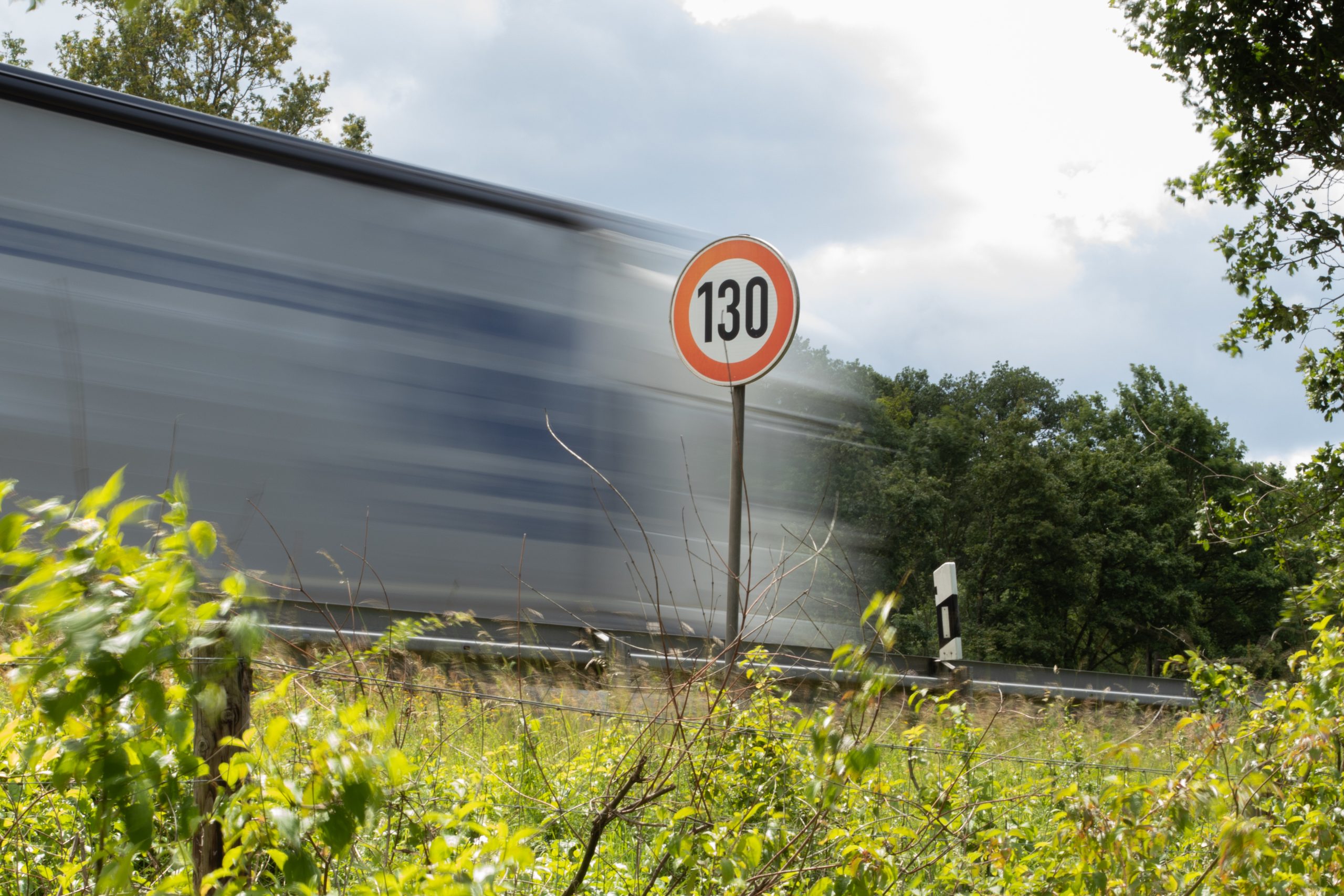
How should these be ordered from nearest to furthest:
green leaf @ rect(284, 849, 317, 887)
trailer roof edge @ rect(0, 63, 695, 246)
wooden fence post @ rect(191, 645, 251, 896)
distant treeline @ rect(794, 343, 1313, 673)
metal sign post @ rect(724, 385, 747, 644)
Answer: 1. green leaf @ rect(284, 849, 317, 887)
2. wooden fence post @ rect(191, 645, 251, 896)
3. metal sign post @ rect(724, 385, 747, 644)
4. trailer roof edge @ rect(0, 63, 695, 246)
5. distant treeline @ rect(794, 343, 1313, 673)

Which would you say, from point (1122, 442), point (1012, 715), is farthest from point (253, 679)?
point (1122, 442)

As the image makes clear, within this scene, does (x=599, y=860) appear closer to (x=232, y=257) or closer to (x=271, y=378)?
(x=271, y=378)

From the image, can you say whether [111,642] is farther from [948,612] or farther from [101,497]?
[948,612]

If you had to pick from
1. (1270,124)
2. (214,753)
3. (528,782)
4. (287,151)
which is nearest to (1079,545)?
(1270,124)

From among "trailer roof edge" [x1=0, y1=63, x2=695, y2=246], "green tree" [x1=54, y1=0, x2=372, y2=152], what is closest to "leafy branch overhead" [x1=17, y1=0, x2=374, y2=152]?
"green tree" [x1=54, y1=0, x2=372, y2=152]

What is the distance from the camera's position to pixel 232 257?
619 centimetres

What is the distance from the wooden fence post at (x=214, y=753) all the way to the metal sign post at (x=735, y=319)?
72.9 inches

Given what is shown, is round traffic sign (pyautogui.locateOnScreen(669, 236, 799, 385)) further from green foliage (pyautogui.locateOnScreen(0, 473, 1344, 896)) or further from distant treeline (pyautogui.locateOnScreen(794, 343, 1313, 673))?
distant treeline (pyautogui.locateOnScreen(794, 343, 1313, 673))

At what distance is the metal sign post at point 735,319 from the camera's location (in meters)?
3.71

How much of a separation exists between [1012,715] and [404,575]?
438 cm

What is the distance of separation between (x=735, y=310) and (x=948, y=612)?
371cm

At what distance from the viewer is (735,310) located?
3904 millimetres

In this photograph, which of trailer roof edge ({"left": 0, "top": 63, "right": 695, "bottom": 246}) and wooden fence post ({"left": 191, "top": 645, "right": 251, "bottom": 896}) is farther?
trailer roof edge ({"left": 0, "top": 63, "right": 695, "bottom": 246})

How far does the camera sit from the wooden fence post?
1.87 m
